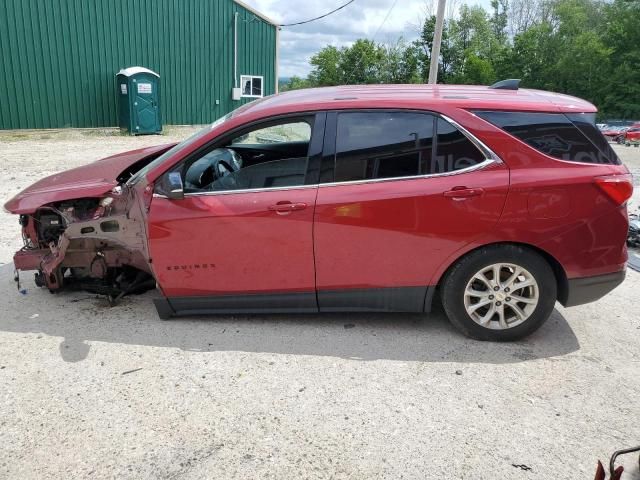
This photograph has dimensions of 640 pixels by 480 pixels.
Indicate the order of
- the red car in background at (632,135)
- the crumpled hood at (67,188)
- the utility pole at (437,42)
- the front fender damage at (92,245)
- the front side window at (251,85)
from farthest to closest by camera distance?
1. the red car in background at (632,135)
2. the front side window at (251,85)
3. the utility pole at (437,42)
4. the crumpled hood at (67,188)
5. the front fender damage at (92,245)

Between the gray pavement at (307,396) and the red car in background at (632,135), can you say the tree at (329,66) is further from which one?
the gray pavement at (307,396)

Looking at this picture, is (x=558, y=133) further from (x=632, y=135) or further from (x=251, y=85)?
(x=632, y=135)

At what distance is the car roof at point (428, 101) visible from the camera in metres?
3.48

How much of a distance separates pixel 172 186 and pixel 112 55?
1651 cm

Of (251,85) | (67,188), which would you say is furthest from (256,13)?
(67,188)

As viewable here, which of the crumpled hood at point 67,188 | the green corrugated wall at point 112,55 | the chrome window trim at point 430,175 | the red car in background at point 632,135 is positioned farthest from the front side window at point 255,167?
the red car in background at point 632,135

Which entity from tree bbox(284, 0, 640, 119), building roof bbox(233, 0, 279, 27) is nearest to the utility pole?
building roof bbox(233, 0, 279, 27)

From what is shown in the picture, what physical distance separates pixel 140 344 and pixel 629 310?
382cm

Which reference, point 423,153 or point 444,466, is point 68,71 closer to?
point 423,153

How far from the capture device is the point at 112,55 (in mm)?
17688

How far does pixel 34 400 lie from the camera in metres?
2.98

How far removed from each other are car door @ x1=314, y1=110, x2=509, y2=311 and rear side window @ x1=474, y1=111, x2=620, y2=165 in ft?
0.83

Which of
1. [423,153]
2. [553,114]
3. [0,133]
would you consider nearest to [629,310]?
[553,114]

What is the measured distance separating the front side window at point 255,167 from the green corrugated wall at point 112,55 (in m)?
15.1
